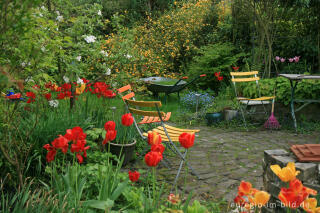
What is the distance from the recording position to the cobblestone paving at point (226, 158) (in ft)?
10.6

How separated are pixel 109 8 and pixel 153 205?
44.4 feet

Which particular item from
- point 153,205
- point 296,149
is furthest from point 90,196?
point 296,149

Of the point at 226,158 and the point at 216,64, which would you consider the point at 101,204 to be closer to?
the point at 226,158

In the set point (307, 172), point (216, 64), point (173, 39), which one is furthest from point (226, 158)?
point (173, 39)

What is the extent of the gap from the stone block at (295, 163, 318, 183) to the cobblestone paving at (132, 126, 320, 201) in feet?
2.65

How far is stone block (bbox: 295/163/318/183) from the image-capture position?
90.9 inches

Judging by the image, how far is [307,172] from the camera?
2.32 metres

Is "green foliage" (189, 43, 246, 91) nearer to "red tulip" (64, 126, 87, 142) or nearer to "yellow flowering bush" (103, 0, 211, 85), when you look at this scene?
"yellow flowering bush" (103, 0, 211, 85)

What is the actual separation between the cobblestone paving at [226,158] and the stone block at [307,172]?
2.65 ft

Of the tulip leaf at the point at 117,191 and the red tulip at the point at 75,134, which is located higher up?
the red tulip at the point at 75,134

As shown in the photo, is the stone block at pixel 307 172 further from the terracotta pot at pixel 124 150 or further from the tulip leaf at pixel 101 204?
the terracotta pot at pixel 124 150

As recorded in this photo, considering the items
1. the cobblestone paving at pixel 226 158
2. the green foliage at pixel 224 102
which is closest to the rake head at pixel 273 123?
the cobblestone paving at pixel 226 158

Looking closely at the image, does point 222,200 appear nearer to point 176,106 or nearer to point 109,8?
point 176,106

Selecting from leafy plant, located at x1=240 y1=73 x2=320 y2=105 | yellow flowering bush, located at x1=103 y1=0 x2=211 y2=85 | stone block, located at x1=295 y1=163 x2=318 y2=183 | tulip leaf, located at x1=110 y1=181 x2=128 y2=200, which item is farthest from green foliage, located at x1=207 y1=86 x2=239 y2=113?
tulip leaf, located at x1=110 y1=181 x2=128 y2=200
